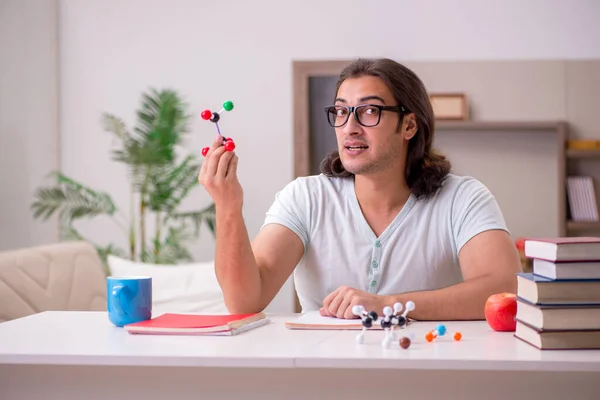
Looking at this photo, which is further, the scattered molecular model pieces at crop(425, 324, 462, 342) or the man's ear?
the man's ear

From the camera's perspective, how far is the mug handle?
166 centimetres

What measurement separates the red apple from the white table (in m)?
0.08

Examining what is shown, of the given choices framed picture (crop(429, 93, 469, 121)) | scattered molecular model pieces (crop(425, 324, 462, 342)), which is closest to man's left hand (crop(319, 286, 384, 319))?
scattered molecular model pieces (crop(425, 324, 462, 342))

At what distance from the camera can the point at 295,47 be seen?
202 inches

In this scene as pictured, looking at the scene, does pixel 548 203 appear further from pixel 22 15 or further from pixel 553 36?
pixel 22 15

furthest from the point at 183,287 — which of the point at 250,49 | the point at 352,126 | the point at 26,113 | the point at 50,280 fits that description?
the point at 250,49

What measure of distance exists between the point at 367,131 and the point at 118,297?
91cm

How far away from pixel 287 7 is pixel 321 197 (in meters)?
3.12

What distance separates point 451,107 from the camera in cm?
486

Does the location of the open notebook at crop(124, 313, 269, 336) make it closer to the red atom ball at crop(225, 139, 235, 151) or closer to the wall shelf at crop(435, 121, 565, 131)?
the red atom ball at crop(225, 139, 235, 151)

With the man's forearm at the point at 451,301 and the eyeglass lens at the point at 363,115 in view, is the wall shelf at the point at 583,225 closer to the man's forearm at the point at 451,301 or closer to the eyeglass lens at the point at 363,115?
the eyeglass lens at the point at 363,115

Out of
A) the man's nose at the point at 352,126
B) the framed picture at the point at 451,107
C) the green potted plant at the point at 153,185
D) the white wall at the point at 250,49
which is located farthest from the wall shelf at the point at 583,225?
the man's nose at the point at 352,126

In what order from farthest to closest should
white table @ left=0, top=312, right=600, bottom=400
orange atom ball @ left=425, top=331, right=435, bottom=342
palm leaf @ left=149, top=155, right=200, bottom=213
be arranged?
palm leaf @ left=149, top=155, right=200, bottom=213 → orange atom ball @ left=425, top=331, right=435, bottom=342 → white table @ left=0, top=312, right=600, bottom=400

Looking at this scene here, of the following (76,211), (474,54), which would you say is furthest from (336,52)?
(76,211)
